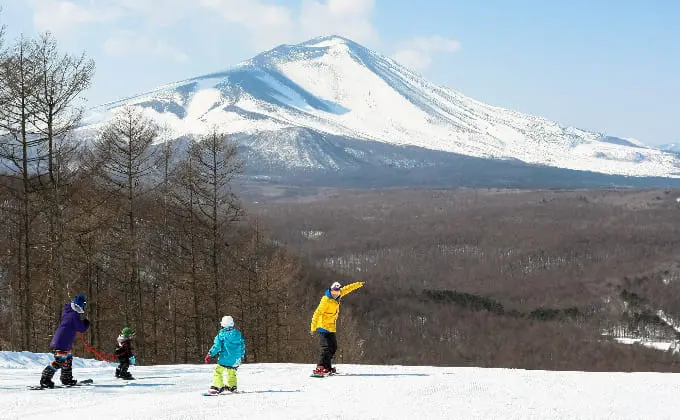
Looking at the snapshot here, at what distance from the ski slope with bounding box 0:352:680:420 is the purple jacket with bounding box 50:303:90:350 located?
0.90 metres

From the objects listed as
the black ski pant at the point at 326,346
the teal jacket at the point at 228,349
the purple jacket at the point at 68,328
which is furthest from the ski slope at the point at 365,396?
the purple jacket at the point at 68,328

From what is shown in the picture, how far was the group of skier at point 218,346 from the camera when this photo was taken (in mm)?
12102

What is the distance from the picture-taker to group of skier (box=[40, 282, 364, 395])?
12.1 meters

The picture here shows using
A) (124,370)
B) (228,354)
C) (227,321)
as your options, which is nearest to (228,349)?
(228,354)

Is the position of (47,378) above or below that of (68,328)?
below

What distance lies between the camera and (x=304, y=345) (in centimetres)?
3825

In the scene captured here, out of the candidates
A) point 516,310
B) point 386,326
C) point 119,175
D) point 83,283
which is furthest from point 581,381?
point 516,310

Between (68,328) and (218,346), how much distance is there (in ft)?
10.0

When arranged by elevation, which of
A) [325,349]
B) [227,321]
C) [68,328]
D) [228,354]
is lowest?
[325,349]

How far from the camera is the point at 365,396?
442 inches

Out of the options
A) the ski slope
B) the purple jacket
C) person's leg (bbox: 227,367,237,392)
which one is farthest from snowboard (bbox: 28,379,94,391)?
person's leg (bbox: 227,367,237,392)

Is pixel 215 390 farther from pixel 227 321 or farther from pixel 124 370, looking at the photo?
pixel 124 370

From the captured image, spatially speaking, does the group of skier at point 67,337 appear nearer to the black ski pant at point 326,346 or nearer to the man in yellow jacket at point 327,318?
the man in yellow jacket at point 327,318

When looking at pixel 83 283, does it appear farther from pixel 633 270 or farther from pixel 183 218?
pixel 633 270
